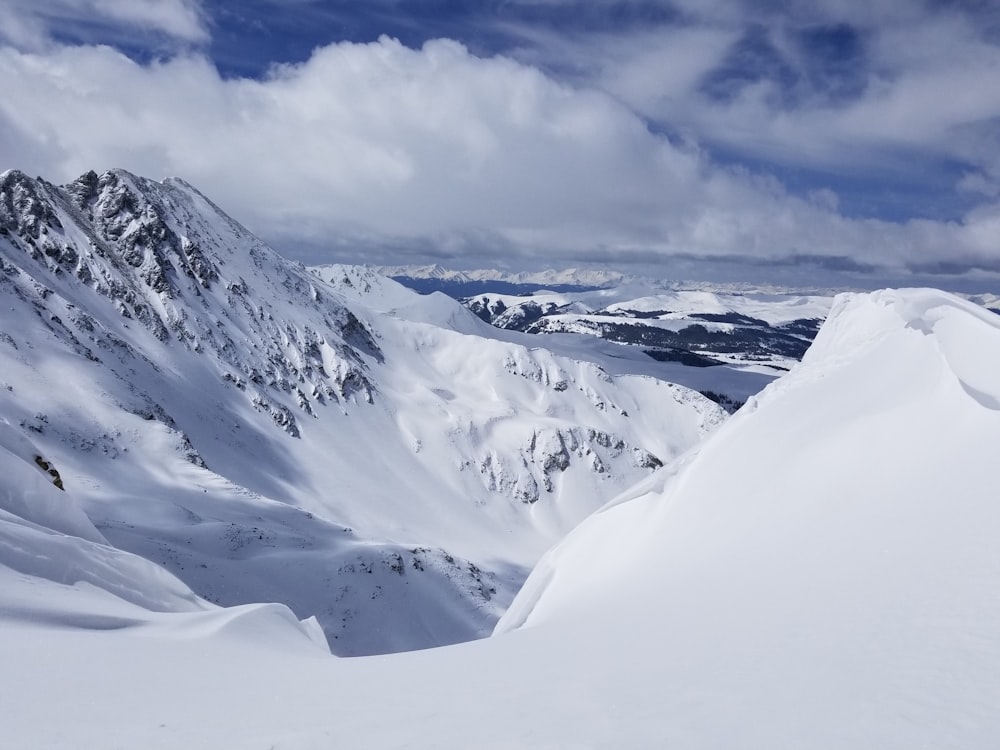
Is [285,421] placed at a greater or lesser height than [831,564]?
lesser

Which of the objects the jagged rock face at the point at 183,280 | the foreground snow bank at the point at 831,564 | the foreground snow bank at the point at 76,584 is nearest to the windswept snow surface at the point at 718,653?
the foreground snow bank at the point at 831,564

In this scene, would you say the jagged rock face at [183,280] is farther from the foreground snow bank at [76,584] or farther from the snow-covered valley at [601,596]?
the foreground snow bank at [76,584]

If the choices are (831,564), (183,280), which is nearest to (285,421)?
(183,280)

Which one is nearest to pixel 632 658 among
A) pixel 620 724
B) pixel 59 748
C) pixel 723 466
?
pixel 620 724

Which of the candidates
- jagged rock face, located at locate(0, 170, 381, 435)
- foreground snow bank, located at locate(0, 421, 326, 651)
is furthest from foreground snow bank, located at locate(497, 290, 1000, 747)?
jagged rock face, located at locate(0, 170, 381, 435)

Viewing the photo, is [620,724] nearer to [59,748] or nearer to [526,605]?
[59,748]

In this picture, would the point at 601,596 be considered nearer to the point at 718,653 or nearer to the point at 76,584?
the point at 718,653

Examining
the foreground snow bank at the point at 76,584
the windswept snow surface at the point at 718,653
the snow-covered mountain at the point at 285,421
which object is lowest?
the snow-covered mountain at the point at 285,421
